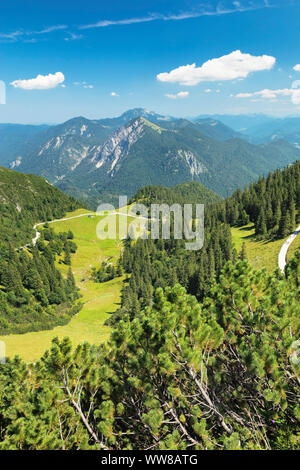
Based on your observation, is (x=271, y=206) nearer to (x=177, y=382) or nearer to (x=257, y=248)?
(x=257, y=248)

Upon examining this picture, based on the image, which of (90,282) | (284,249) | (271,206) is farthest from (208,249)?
(90,282)

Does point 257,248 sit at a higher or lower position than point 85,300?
higher

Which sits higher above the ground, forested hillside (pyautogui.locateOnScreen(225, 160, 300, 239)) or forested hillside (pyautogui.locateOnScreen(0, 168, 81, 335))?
forested hillside (pyautogui.locateOnScreen(225, 160, 300, 239))

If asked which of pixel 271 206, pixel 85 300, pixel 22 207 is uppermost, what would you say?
pixel 22 207

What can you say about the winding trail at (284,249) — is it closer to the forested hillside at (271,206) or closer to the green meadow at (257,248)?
the green meadow at (257,248)

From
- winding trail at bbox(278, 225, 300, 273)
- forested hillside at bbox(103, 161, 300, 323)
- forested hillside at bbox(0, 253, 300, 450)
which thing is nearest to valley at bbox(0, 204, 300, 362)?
winding trail at bbox(278, 225, 300, 273)

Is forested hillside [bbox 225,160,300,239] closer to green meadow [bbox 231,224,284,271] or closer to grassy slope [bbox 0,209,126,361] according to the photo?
green meadow [bbox 231,224,284,271]
